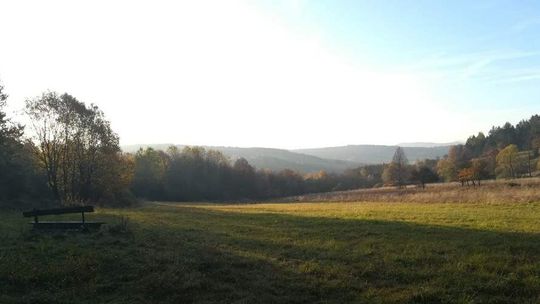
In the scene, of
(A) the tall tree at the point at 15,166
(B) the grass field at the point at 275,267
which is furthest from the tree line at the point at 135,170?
(B) the grass field at the point at 275,267

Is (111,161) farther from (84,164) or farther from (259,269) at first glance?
(259,269)

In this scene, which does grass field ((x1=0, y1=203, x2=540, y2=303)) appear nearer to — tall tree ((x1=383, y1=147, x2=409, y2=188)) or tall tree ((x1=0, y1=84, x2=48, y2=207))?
tall tree ((x1=0, y1=84, x2=48, y2=207))

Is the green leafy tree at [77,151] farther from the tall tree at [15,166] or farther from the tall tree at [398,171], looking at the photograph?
the tall tree at [398,171]

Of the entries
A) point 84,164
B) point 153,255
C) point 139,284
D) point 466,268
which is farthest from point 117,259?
point 84,164

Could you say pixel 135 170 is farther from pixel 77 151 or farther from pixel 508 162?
pixel 508 162

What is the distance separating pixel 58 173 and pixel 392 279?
160 ft

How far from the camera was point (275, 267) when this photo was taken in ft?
41.5

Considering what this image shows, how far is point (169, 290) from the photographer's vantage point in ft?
34.2

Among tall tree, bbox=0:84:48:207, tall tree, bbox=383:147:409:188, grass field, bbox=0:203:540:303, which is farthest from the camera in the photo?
tall tree, bbox=383:147:409:188

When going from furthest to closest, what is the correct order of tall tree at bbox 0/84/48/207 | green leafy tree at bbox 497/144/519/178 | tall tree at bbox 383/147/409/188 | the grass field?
green leafy tree at bbox 497/144/519/178 < tall tree at bbox 383/147/409/188 < tall tree at bbox 0/84/48/207 < the grass field

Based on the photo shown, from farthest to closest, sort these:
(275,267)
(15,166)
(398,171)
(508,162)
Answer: (508,162) < (398,171) < (15,166) < (275,267)

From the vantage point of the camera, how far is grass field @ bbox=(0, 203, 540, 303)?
9914 millimetres

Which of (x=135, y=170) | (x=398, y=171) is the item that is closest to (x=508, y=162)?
(x=398, y=171)

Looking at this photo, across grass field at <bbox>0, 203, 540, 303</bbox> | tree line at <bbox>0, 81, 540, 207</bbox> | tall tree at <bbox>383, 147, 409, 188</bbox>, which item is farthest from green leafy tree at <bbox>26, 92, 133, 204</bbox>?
tall tree at <bbox>383, 147, 409, 188</bbox>
